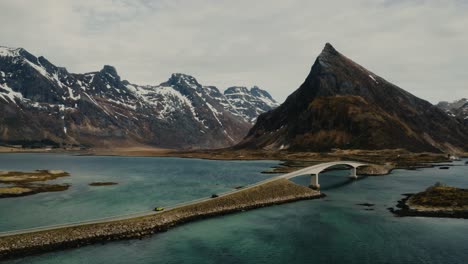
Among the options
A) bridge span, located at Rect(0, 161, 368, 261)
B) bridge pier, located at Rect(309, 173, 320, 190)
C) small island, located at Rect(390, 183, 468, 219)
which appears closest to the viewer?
bridge span, located at Rect(0, 161, 368, 261)

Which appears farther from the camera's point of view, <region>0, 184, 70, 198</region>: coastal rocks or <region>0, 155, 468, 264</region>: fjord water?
<region>0, 184, 70, 198</region>: coastal rocks

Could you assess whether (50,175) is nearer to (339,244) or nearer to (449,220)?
(339,244)

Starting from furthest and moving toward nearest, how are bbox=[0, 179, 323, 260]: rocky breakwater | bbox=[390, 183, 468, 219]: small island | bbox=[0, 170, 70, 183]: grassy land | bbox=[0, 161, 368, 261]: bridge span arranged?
1. bbox=[0, 170, 70, 183]: grassy land
2. bbox=[390, 183, 468, 219]: small island
3. bbox=[0, 161, 368, 261]: bridge span
4. bbox=[0, 179, 323, 260]: rocky breakwater

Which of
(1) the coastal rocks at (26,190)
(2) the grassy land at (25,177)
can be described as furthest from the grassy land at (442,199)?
(2) the grassy land at (25,177)

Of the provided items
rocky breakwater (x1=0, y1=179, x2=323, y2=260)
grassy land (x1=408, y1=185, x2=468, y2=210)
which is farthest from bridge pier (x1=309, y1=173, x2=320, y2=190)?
grassy land (x1=408, y1=185, x2=468, y2=210)

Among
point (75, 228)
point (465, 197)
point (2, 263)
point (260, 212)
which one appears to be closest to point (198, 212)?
point (260, 212)

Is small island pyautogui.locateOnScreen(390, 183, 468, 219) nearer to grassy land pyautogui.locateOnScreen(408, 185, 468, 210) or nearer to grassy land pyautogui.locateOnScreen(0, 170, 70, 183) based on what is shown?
grassy land pyautogui.locateOnScreen(408, 185, 468, 210)

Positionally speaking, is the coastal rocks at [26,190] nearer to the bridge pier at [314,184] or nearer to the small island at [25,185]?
the small island at [25,185]

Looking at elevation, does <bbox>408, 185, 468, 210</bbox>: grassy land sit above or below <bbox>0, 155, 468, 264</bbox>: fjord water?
above
